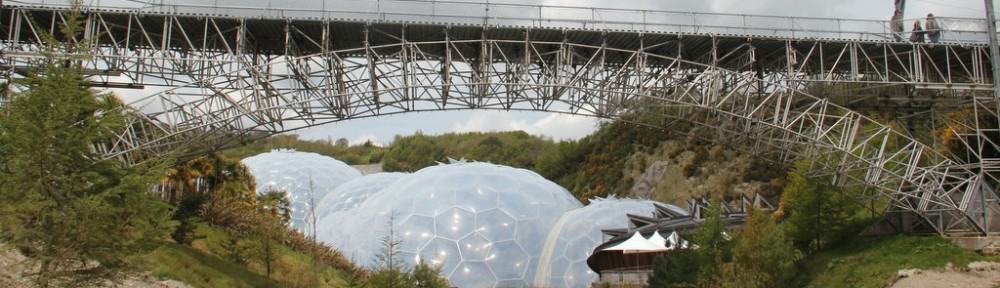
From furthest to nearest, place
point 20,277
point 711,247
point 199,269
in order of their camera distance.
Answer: point 711,247, point 199,269, point 20,277

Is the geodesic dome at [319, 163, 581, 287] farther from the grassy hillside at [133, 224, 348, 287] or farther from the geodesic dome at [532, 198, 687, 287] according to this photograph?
the grassy hillside at [133, 224, 348, 287]

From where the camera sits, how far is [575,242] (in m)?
30.7

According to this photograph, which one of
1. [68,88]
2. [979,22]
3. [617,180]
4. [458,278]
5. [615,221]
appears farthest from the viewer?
[617,180]

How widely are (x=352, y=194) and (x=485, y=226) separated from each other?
60.8 ft

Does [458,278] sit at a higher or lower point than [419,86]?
lower

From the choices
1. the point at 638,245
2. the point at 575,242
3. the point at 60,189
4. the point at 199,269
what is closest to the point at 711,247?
the point at 638,245

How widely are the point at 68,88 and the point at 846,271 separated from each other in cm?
1831

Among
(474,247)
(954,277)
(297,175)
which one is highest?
(954,277)

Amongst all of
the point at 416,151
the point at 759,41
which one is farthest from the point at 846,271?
the point at 416,151

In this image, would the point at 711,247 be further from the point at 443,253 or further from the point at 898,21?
the point at 443,253

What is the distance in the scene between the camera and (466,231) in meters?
30.7

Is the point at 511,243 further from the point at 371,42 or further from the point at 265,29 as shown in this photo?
the point at 265,29

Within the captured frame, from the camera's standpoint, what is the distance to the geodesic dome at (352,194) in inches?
1825

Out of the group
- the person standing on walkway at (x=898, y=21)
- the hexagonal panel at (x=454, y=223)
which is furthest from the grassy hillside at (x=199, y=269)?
the person standing on walkway at (x=898, y=21)
